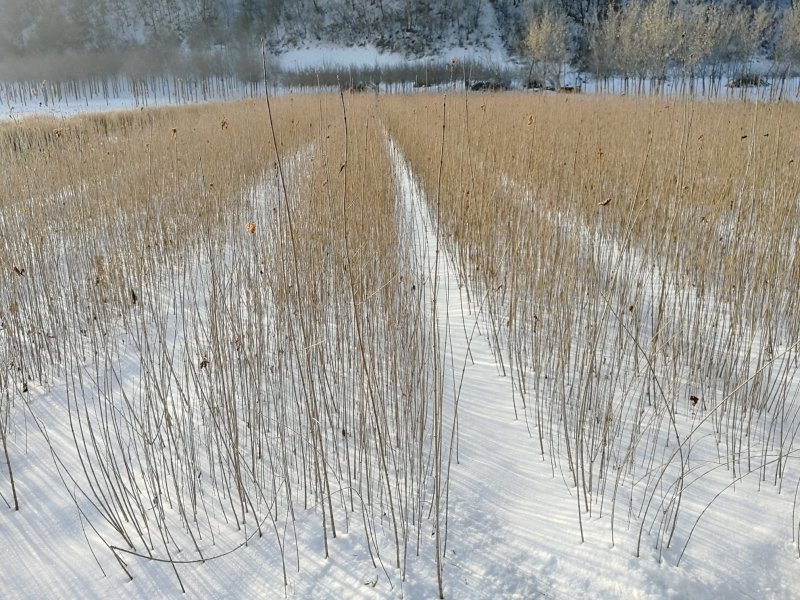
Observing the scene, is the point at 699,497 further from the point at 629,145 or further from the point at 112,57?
the point at 112,57

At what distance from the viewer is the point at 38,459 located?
1694 millimetres

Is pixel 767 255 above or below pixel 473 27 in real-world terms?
below

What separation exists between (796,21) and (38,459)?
18955mm

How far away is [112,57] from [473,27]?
21.7 m

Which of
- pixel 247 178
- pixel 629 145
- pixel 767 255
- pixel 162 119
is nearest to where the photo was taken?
pixel 767 255

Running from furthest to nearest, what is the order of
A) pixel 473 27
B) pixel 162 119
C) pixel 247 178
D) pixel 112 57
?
pixel 473 27, pixel 112 57, pixel 162 119, pixel 247 178

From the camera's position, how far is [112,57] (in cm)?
2864

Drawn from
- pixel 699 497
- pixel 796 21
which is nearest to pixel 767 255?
pixel 699 497

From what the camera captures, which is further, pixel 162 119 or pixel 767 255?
pixel 162 119

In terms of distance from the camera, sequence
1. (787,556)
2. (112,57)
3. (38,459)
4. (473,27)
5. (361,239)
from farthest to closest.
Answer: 1. (473,27)
2. (112,57)
3. (361,239)
4. (38,459)
5. (787,556)

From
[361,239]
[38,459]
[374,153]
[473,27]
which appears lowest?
[38,459]

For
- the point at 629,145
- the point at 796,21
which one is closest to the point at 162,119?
the point at 629,145

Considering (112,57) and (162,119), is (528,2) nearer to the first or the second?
(112,57)

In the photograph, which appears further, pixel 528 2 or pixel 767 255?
pixel 528 2
